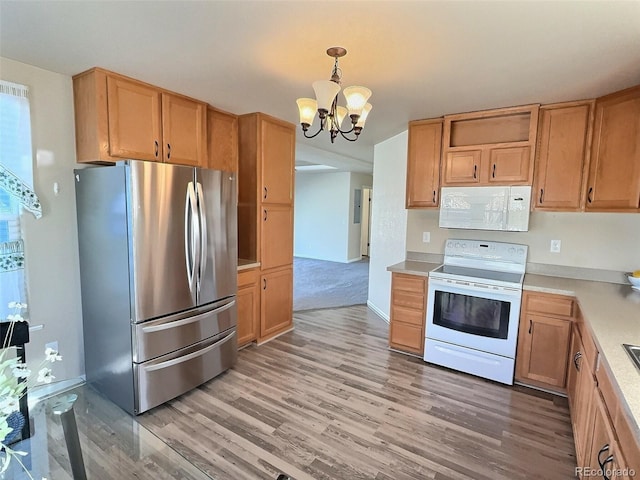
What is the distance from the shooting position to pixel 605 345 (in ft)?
4.91

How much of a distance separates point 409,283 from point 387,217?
138cm

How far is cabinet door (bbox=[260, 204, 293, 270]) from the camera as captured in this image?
3.47 metres

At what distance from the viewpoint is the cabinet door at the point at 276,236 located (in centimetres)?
347

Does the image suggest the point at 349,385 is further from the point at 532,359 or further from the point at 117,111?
the point at 117,111

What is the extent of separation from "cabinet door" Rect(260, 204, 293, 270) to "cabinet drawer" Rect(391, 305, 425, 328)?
131 centimetres

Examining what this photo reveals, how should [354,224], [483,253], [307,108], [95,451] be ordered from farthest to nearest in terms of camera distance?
1. [354,224]
2. [483,253]
3. [307,108]
4. [95,451]

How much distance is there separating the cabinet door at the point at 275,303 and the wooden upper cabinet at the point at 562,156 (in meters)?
2.59

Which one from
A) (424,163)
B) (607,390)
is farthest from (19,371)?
(424,163)

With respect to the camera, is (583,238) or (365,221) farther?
(365,221)

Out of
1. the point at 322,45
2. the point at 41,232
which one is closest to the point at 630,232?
the point at 322,45

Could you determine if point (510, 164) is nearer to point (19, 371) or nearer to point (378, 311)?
point (378, 311)

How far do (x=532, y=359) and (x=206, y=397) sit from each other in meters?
2.63

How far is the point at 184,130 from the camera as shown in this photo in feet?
9.33

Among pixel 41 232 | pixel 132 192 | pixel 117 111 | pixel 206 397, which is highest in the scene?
pixel 117 111
